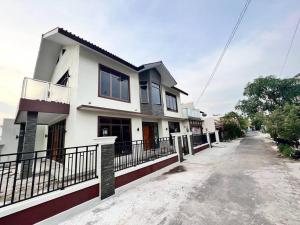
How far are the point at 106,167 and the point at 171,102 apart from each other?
11871 millimetres

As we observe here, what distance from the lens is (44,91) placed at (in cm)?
670

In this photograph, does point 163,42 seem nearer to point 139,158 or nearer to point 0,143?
point 139,158

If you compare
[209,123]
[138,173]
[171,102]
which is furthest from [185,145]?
[209,123]

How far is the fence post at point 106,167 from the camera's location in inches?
177

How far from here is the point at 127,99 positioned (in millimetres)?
9875

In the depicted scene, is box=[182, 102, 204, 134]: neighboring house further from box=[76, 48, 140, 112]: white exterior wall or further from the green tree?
box=[76, 48, 140, 112]: white exterior wall

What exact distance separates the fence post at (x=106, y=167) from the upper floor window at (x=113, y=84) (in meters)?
4.24

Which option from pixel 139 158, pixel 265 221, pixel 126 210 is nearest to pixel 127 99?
pixel 139 158

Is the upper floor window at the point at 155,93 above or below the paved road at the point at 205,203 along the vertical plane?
above

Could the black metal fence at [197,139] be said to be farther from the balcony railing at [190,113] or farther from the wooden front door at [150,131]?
the wooden front door at [150,131]

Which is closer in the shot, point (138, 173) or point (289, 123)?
point (138, 173)

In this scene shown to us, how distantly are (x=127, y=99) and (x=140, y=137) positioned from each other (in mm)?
2918

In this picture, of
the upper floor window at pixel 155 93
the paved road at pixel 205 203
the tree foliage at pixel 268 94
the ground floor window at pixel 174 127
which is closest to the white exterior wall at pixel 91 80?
the upper floor window at pixel 155 93

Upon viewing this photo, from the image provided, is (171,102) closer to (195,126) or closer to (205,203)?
(195,126)
